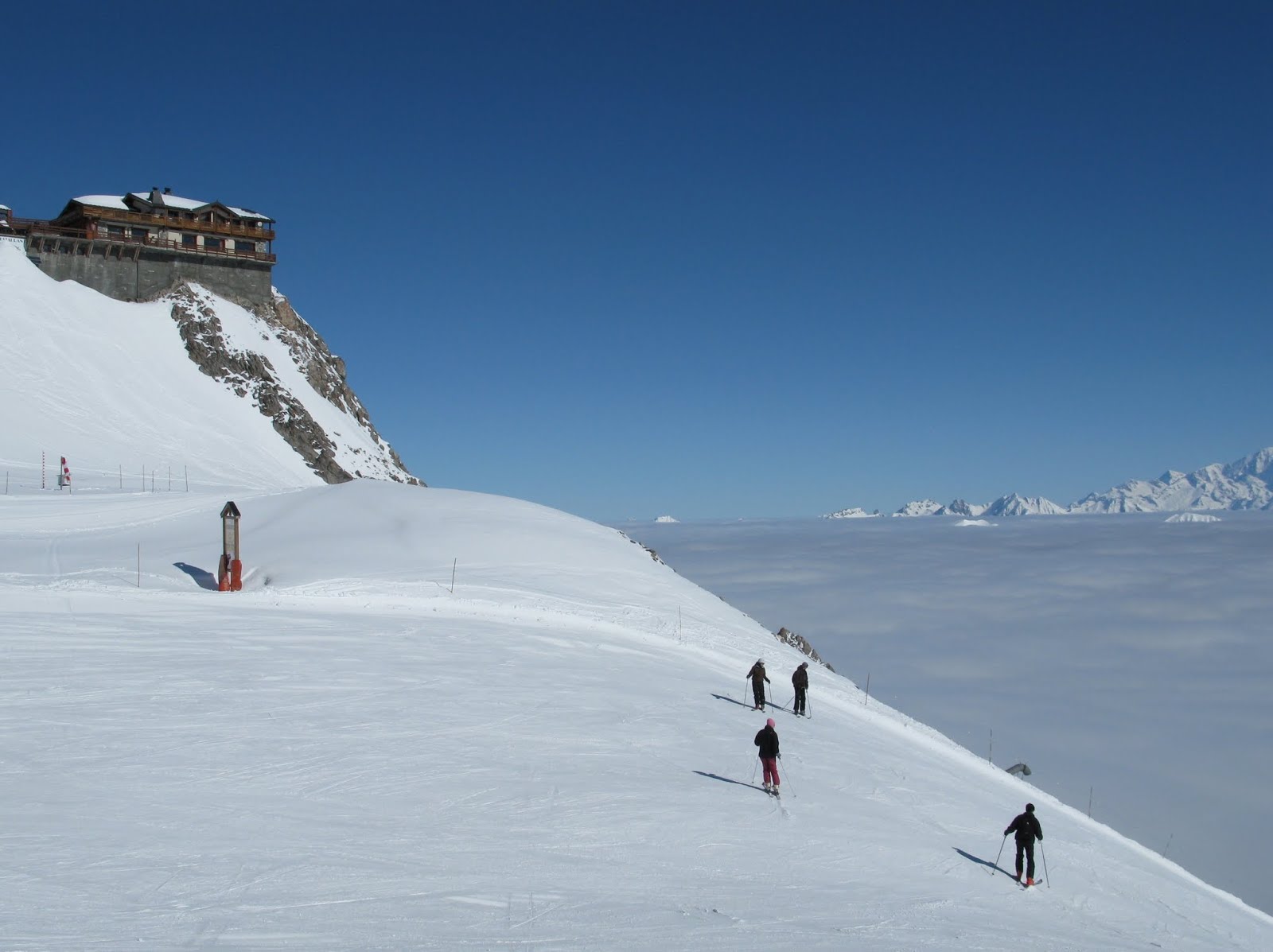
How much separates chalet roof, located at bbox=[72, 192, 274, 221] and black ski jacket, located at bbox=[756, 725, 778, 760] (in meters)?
74.8

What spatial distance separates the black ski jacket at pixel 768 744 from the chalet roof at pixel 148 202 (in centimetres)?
7479

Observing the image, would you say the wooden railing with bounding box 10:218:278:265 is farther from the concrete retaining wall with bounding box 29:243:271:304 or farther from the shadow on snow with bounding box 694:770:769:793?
the shadow on snow with bounding box 694:770:769:793

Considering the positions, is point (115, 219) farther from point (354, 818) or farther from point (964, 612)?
point (964, 612)

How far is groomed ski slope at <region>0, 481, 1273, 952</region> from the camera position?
8.23 m

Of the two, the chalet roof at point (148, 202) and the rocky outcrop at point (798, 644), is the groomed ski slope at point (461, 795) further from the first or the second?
the chalet roof at point (148, 202)

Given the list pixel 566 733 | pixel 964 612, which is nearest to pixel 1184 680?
pixel 964 612

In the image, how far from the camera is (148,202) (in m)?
70.4

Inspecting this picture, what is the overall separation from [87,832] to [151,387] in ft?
188

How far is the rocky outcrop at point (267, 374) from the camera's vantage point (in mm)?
63219

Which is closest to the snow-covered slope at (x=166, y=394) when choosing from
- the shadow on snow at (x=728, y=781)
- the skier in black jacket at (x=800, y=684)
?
the skier in black jacket at (x=800, y=684)

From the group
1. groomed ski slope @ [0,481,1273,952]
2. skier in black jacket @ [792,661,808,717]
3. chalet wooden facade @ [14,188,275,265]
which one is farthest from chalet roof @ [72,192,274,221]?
skier in black jacket @ [792,661,808,717]

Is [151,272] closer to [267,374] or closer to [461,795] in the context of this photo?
[267,374]

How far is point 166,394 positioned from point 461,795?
56637 millimetres

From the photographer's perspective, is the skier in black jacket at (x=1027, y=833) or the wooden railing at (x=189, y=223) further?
the wooden railing at (x=189, y=223)
